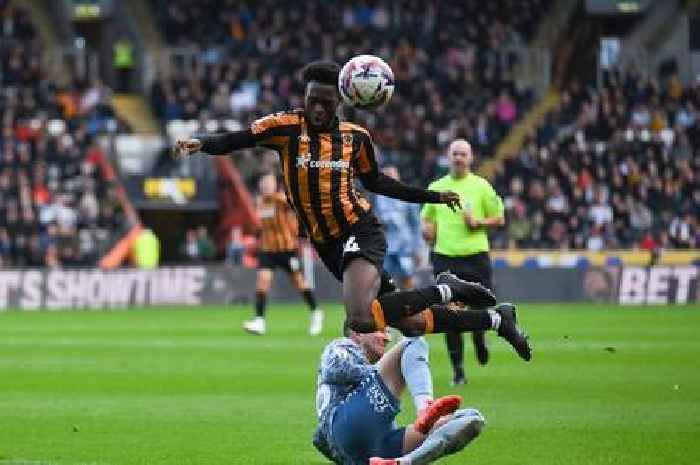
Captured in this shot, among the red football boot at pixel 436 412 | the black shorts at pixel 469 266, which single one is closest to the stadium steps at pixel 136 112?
the black shorts at pixel 469 266

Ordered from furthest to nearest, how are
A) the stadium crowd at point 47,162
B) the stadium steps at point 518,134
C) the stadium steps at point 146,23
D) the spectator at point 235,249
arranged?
the stadium steps at point 146,23, the stadium steps at point 518,134, the spectator at point 235,249, the stadium crowd at point 47,162

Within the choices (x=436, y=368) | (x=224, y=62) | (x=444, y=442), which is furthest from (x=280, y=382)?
(x=224, y=62)

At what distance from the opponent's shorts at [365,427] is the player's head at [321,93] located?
3.46m

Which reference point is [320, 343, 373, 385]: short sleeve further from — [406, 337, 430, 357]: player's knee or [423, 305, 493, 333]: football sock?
[423, 305, 493, 333]: football sock

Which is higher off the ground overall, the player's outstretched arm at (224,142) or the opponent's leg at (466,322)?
the player's outstretched arm at (224,142)

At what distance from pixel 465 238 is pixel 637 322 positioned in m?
10.4

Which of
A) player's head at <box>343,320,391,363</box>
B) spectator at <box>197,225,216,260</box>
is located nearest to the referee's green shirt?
player's head at <box>343,320,391,363</box>

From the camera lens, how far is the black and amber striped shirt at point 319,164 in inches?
476

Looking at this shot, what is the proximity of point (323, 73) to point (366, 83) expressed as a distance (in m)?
0.52

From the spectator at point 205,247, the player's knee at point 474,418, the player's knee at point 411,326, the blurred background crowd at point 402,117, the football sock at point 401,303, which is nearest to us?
the player's knee at point 474,418

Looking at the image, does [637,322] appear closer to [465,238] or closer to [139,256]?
[465,238]

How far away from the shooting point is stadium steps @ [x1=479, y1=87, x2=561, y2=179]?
4203 centimetres

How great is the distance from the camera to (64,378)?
16.8 metres

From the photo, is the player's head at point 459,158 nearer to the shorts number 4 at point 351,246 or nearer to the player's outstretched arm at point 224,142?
the shorts number 4 at point 351,246
